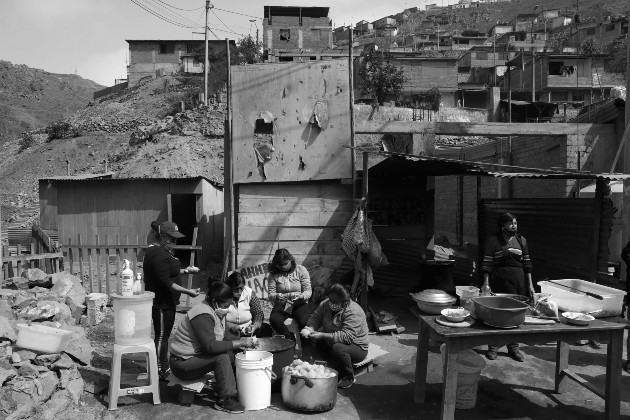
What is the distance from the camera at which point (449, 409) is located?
4492mm

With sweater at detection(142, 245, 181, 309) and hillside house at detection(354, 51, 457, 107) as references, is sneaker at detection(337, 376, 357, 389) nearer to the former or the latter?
sweater at detection(142, 245, 181, 309)

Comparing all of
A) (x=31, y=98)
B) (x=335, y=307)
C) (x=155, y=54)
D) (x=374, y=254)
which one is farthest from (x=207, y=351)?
(x=31, y=98)

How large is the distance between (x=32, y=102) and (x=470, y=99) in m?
54.8

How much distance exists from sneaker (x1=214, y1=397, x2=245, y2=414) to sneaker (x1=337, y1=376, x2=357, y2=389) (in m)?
1.11

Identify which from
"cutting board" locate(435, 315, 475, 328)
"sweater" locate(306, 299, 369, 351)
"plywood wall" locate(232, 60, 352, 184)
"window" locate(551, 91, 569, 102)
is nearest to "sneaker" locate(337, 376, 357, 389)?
"sweater" locate(306, 299, 369, 351)

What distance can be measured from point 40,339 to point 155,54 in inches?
2101

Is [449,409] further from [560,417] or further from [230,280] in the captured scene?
[230,280]

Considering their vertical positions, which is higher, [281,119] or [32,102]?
[32,102]

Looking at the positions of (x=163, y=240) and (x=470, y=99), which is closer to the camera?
(x=163, y=240)

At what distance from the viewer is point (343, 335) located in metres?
5.62

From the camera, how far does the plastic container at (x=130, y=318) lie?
5.10 m

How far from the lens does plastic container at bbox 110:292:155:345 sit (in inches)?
201

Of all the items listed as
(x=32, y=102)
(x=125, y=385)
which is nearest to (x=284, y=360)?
(x=125, y=385)

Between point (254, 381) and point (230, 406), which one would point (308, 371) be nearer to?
point (254, 381)
